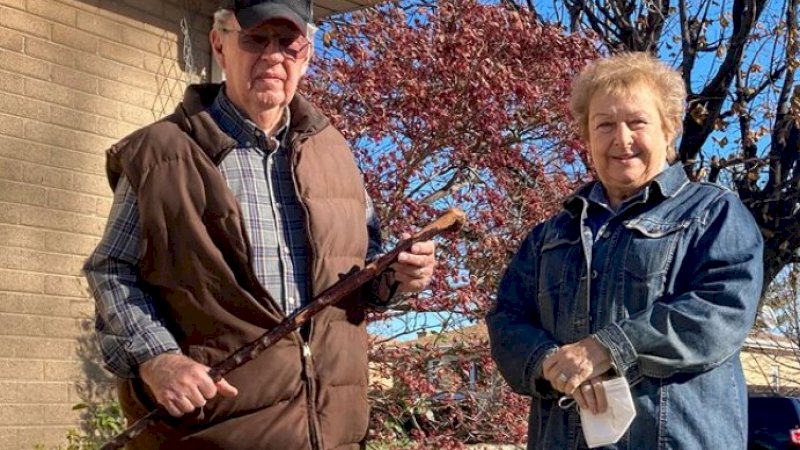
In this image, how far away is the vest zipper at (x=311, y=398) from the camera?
2.68 metres

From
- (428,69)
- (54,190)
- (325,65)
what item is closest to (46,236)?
(54,190)

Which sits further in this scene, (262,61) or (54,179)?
(54,179)

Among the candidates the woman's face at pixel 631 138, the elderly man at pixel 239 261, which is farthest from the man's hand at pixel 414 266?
the woman's face at pixel 631 138

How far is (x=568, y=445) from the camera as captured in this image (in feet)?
9.02

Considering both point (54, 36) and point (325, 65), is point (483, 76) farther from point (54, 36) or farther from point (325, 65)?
point (54, 36)

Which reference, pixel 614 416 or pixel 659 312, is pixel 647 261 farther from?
pixel 614 416

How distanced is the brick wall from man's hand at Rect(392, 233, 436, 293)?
3.07 metres

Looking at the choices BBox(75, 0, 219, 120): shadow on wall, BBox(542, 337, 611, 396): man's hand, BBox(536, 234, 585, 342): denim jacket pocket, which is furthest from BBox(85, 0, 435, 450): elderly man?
BBox(75, 0, 219, 120): shadow on wall

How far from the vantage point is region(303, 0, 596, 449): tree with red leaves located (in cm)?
588

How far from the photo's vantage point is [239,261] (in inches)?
105

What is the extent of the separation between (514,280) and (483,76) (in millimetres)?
3045

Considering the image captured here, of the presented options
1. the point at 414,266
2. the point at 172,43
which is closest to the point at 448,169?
the point at 172,43

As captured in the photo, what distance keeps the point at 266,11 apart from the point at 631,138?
3.26 feet

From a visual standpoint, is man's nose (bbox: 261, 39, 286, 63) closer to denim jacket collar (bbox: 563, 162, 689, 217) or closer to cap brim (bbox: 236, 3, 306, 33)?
cap brim (bbox: 236, 3, 306, 33)
